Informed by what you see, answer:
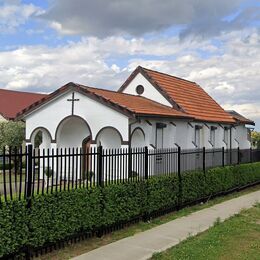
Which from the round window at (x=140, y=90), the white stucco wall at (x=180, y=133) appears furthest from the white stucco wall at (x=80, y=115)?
the round window at (x=140, y=90)

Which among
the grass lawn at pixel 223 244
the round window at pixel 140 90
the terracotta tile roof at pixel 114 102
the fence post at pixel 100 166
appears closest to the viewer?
the grass lawn at pixel 223 244

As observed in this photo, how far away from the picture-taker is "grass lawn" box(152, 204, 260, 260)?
7625mm

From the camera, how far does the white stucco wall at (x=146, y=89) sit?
83.3 feet

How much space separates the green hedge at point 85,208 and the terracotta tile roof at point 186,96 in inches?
455

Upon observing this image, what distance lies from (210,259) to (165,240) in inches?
70.6

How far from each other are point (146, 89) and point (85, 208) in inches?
709

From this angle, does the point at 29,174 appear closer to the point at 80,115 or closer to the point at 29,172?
the point at 29,172

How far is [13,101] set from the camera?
4166 cm

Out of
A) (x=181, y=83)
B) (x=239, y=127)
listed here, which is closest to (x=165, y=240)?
(x=181, y=83)

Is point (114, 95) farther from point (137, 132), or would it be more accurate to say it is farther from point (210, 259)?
point (210, 259)

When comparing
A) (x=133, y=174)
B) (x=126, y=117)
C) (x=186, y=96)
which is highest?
(x=186, y=96)

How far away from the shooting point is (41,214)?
7477 millimetres

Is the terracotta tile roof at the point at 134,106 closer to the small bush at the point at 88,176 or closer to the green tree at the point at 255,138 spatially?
the small bush at the point at 88,176

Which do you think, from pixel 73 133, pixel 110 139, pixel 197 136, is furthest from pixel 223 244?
pixel 197 136
